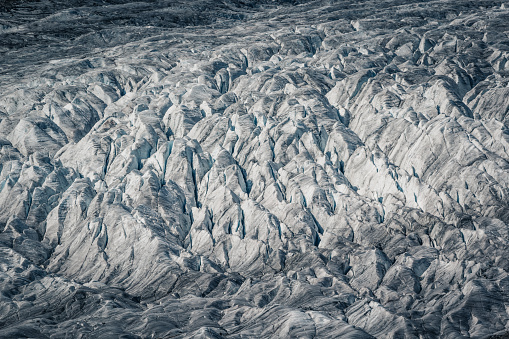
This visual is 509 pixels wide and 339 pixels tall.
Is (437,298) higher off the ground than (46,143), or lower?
lower

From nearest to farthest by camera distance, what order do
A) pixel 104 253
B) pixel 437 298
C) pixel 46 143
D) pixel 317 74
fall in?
pixel 437 298 < pixel 104 253 < pixel 46 143 < pixel 317 74

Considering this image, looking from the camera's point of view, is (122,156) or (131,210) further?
(122,156)

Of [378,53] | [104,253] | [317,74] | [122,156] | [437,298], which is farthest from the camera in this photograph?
[378,53]

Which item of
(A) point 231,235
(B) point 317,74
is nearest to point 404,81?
(B) point 317,74

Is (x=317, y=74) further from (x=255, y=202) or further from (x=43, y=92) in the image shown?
(x=43, y=92)

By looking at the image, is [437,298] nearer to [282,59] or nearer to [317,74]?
[317,74]

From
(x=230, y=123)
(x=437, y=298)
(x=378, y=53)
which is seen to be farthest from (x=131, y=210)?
(x=378, y=53)
